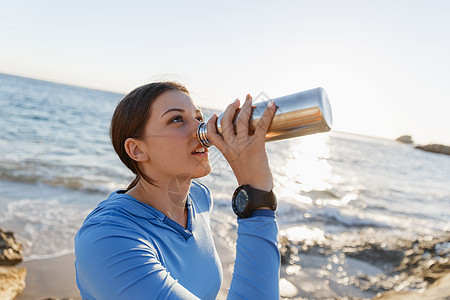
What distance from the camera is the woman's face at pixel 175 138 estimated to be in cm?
143

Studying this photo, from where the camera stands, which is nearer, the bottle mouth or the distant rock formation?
the bottle mouth

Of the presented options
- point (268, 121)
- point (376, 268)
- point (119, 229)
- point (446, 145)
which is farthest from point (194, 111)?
point (446, 145)

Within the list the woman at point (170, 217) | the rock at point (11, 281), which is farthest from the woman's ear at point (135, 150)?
the rock at point (11, 281)

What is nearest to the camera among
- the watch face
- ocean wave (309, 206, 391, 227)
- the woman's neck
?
the watch face

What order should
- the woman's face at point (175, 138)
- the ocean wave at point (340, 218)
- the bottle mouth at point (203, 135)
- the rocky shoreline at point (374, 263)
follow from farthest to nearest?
1. the ocean wave at point (340, 218)
2. the rocky shoreline at point (374, 263)
3. the woman's face at point (175, 138)
4. the bottle mouth at point (203, 135)

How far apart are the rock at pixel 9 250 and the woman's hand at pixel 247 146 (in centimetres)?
397

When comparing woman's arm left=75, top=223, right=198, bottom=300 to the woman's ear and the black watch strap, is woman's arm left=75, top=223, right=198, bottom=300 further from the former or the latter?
the woman's ear

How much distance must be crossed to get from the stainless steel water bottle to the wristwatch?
0.69 feet

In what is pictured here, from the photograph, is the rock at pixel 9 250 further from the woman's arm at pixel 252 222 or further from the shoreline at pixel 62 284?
the woman's arm at pixel 252 222

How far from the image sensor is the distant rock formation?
3301 mm

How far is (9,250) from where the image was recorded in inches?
152

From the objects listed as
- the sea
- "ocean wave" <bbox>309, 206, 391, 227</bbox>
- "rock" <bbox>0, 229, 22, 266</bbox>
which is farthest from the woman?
"ocean wave" <bbox>309, 206, 391, 227</bbox>

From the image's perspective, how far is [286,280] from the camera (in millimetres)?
4219

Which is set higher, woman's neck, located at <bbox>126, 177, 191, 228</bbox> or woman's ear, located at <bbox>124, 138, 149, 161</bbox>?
woman's ear, located at <bbox>124, 138, 149, 161</bbox>
